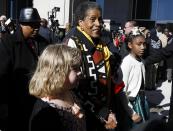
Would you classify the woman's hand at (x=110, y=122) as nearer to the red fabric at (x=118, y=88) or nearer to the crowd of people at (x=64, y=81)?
the crowd of people at (x=64, y=81)

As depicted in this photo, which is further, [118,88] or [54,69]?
[118,88]

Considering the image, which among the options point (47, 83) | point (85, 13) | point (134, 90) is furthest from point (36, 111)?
point (134, 90)

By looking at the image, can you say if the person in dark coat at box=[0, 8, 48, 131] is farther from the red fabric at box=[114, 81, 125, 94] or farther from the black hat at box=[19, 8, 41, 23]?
the red fabric at box=[114, 81, 125, 94]

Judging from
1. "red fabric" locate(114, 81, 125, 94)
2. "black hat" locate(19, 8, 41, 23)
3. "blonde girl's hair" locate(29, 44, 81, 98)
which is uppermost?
"black hat" locate(19, 8, 41, 23)

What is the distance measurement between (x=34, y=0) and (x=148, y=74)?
12.1m

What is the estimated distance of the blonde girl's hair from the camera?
2555mm

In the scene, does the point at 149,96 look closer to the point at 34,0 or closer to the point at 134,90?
the point at 134,90

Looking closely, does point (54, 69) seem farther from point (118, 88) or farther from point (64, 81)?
point (118, 88)

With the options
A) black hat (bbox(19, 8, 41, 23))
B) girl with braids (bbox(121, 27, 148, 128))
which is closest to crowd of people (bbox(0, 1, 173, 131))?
black hat (bbox(19, 8, 41, 23))

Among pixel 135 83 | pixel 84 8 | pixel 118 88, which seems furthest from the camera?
pixel 135 83

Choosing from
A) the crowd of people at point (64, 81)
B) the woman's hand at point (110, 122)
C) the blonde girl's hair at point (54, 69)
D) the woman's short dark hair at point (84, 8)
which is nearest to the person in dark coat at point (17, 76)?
the crowd of people at point (64, 81)

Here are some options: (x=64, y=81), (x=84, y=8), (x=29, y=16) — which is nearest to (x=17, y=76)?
(x=29, y=16)

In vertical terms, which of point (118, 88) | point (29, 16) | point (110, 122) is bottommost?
point (110, 122)

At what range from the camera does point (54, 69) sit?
8.37 ft
